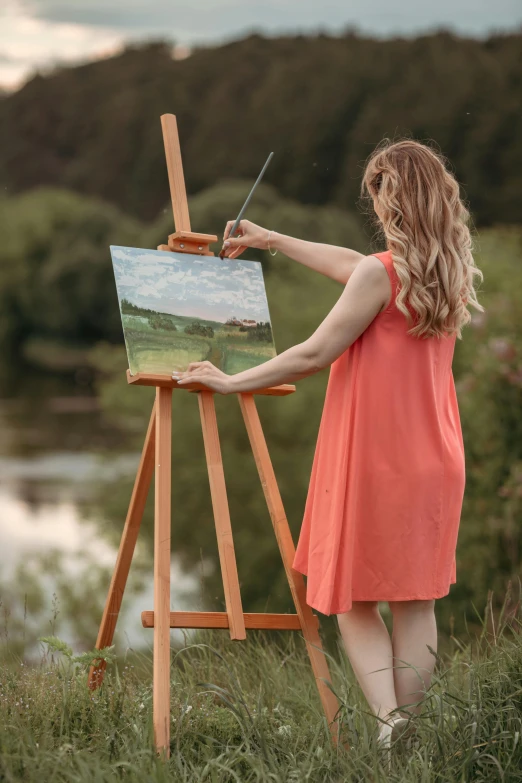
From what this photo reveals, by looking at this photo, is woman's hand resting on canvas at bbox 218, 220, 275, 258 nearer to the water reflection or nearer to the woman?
the woman

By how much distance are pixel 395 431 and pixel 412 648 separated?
51cm

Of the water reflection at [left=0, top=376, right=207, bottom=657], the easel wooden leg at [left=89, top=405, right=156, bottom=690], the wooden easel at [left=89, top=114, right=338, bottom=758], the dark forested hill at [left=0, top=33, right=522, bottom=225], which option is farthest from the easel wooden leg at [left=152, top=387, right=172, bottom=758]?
the dark forested hill at [left=0, top=33, right=522, bottom=225]

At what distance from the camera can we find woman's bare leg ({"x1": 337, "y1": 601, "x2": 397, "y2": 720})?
212cm

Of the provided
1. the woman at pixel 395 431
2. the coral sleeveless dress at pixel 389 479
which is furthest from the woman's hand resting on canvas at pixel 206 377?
the coral sleeveless dress at pixel 389 479

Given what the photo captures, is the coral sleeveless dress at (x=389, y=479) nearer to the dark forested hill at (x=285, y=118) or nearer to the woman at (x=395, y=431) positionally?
the woman at (x=395, y=431)

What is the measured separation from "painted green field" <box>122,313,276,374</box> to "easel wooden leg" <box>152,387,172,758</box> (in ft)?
0.28

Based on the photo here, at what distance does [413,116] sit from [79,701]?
17.7 m

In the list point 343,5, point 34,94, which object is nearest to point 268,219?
point 343,5

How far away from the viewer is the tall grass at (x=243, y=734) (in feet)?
6.32

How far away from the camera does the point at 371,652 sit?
215 cm

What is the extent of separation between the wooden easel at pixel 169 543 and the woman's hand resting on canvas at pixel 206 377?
0.04m

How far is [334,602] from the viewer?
2.12 m

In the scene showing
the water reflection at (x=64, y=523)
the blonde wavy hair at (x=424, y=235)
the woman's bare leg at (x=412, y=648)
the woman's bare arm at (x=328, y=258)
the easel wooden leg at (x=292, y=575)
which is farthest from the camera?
the water reflection at (x=64, y=523)

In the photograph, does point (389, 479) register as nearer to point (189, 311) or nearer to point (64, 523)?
point (189, 311)
